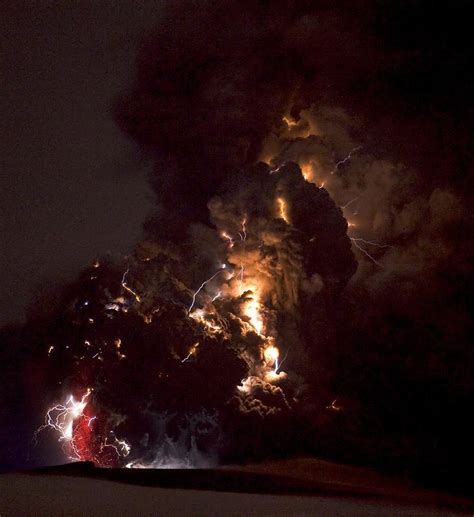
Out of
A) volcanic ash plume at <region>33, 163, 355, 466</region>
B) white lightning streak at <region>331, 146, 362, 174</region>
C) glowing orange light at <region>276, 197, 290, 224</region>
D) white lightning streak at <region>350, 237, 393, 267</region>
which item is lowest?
volcanic ash plume at <region>33, 163, 355, 466</region>

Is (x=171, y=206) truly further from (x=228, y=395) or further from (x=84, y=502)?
(x=84, y=502)

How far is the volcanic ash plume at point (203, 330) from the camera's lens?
1215cm

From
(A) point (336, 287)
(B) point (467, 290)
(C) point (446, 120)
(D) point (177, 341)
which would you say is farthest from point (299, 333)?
(C) point (446, 120)

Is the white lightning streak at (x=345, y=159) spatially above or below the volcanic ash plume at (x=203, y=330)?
above

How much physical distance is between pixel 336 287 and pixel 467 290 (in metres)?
3.27

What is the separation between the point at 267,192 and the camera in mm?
13469

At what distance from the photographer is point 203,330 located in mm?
13172

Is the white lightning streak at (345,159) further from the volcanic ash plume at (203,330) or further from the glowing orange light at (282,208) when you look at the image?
the glowing orange light at (282,208)

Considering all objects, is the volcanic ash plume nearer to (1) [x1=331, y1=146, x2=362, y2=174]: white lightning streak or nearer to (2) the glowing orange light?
(2) the glowing orange light

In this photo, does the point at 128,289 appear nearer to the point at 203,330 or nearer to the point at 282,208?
the point at 203,330

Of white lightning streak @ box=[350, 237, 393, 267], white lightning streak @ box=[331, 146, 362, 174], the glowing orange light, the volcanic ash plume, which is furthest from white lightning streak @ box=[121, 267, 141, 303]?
white lightning streak @ box=[331, 146, 362, 174]

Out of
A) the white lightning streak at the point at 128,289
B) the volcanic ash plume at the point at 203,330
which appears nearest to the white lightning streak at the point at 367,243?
the volcanic ash plume at the point at 203,330

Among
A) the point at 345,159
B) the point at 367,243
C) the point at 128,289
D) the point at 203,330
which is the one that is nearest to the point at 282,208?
the point at 345,159

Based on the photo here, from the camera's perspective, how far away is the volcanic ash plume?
1215cm
